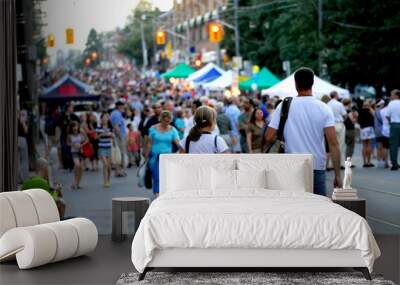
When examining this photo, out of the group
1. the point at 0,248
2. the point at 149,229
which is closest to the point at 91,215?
the point at 0,248

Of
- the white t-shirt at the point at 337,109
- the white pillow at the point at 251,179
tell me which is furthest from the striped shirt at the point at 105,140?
the white pillow at the point at 251,179

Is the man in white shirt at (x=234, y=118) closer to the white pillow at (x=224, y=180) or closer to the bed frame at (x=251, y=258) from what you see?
the white pillow at (x=224, y=180)

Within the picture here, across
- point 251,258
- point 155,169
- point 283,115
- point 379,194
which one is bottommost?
point 379,194

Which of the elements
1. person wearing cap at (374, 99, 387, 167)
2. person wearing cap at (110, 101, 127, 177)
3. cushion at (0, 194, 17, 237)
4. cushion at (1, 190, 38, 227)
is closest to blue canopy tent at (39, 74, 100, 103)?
person wearing cap at (110, 101, 127, 177)

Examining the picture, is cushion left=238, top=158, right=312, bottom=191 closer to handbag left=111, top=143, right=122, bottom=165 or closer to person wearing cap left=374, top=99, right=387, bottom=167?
handbag left=111, top=143, right=122, bottom=165

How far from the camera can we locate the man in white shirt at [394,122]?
73.0ft

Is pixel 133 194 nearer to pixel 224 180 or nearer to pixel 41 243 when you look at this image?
pixel 224 180

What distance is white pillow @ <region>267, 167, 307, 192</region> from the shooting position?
11.5 m

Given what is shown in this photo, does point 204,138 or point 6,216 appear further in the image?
point 204,138

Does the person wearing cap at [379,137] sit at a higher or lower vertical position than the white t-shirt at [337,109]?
lower

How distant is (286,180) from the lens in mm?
11492

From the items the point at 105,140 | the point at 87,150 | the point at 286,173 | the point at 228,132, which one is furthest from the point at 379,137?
the point at 286,173

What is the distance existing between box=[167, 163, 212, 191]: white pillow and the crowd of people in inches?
29.8

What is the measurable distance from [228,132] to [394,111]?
11.0ft
